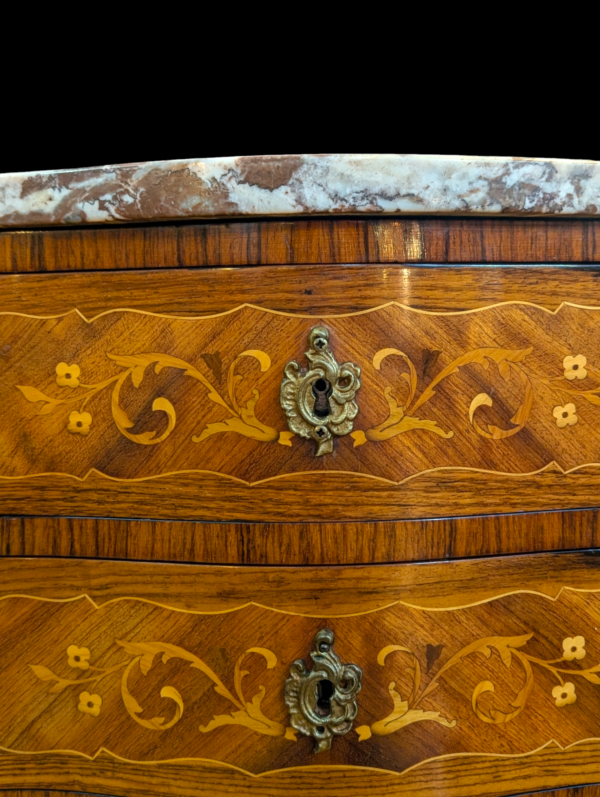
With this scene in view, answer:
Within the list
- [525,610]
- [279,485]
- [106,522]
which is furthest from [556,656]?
[106,522]

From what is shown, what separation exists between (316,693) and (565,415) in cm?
43

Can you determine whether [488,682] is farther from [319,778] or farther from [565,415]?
[565,415]

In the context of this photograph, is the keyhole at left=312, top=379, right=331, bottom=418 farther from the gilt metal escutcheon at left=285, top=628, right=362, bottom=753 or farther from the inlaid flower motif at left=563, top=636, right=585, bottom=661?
the inlaid flower motif at left=563, top=636, right=585, bottom=661

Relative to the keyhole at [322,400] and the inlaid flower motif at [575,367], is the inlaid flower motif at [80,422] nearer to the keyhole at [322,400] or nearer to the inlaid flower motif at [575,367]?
the keyhole at [322,400]

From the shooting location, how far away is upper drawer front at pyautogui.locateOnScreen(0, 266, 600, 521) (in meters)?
0.90

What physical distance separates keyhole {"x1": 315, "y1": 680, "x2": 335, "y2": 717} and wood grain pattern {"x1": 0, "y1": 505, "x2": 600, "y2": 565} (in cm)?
15

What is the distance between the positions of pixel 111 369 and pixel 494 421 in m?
0.45

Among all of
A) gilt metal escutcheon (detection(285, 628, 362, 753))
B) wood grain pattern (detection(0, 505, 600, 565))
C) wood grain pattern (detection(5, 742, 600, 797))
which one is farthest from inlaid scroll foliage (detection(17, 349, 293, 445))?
wood grain pattern (detection(5, 742, 600, 797))

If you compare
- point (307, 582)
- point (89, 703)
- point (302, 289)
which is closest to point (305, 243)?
point (302, 289)

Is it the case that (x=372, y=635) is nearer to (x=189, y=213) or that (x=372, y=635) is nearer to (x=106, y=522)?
(x=106, y=522)

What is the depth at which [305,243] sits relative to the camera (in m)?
0.89

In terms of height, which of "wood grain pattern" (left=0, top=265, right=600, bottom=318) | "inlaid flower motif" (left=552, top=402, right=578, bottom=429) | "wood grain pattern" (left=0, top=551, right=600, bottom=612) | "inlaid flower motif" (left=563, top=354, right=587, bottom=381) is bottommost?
"wood grain pattern" (left=0, top=551, right=600, bottom=612)

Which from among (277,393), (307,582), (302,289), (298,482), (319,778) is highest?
(302,289)

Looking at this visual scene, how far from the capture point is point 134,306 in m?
0.92
